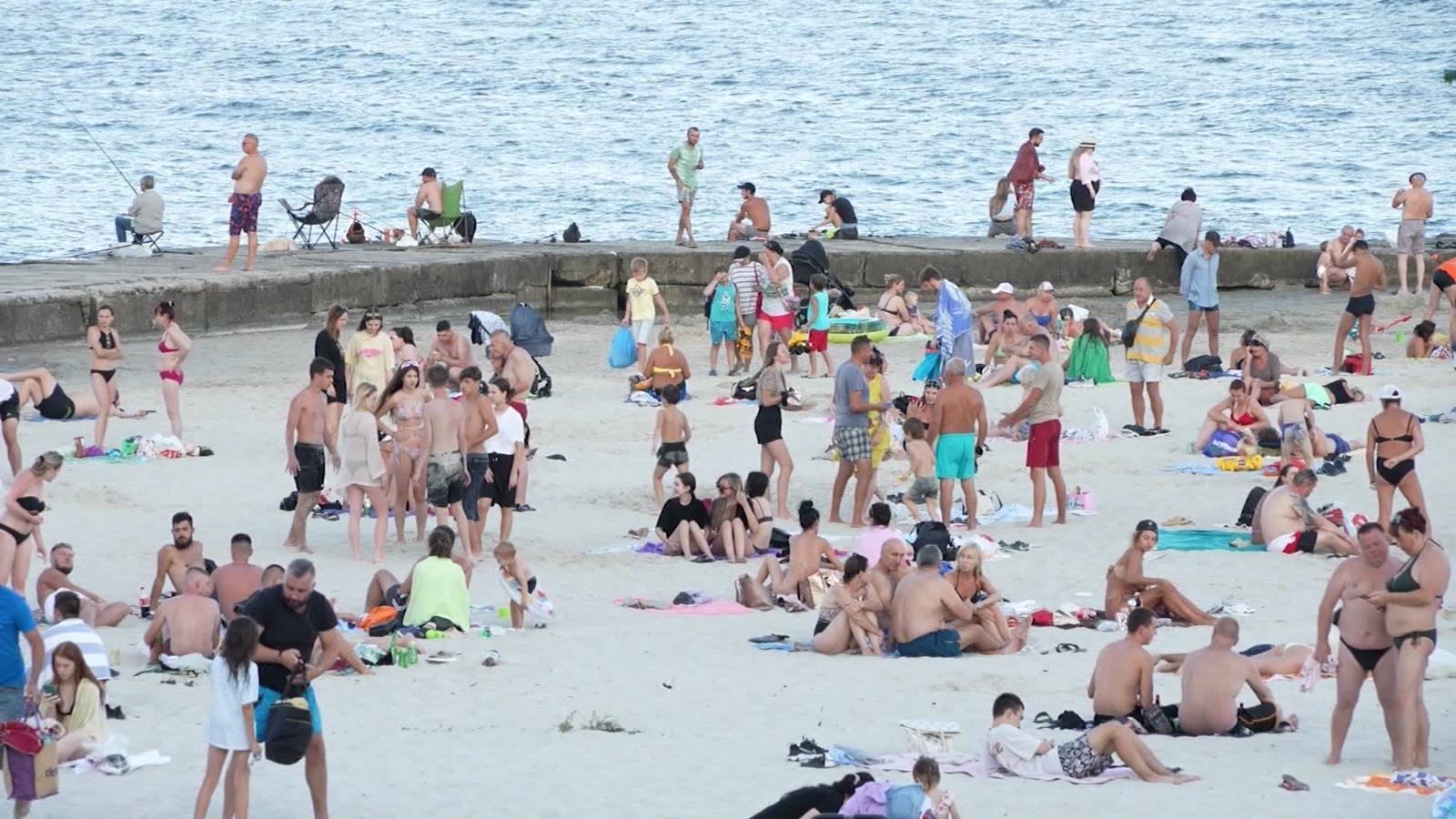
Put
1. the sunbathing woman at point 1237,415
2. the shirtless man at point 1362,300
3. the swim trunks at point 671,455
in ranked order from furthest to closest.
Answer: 1. the shirtless man at point 1362,300
2. the sunbathing woman at point 1237,415
3. the swim trunks at point 671,455

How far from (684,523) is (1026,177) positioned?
13832 mm

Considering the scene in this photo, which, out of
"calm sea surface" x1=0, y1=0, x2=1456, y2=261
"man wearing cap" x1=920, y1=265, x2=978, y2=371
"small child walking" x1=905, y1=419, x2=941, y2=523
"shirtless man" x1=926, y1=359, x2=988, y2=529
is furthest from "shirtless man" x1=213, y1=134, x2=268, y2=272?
"calm sea surface" x1=0, y1=0, x2=1456, y2=261

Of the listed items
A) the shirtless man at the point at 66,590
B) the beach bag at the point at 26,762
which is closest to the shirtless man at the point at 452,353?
the shirtless man at the point at 66,590

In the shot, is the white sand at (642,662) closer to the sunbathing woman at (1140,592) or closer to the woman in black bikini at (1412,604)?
the sunbathing woman at (1140,592)

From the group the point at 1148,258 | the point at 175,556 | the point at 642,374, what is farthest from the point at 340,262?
the point at 175,556

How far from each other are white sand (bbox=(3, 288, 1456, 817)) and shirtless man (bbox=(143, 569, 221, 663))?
0.95 ft

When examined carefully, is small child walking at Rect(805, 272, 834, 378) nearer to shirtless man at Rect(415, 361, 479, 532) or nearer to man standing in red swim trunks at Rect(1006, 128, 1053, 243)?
man standing in red swim trunks at Rect(1006, 128, 1053, 243)

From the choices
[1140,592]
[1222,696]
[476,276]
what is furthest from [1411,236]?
[1222,696]

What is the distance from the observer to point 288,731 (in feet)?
24.9

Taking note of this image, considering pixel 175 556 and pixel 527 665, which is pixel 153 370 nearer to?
pixel 175 556

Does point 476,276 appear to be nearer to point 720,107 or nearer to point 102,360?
point 102,360

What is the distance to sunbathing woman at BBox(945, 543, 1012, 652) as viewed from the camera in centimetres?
1145

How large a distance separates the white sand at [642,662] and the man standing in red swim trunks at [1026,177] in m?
7.20

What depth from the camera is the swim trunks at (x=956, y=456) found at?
14531mm
